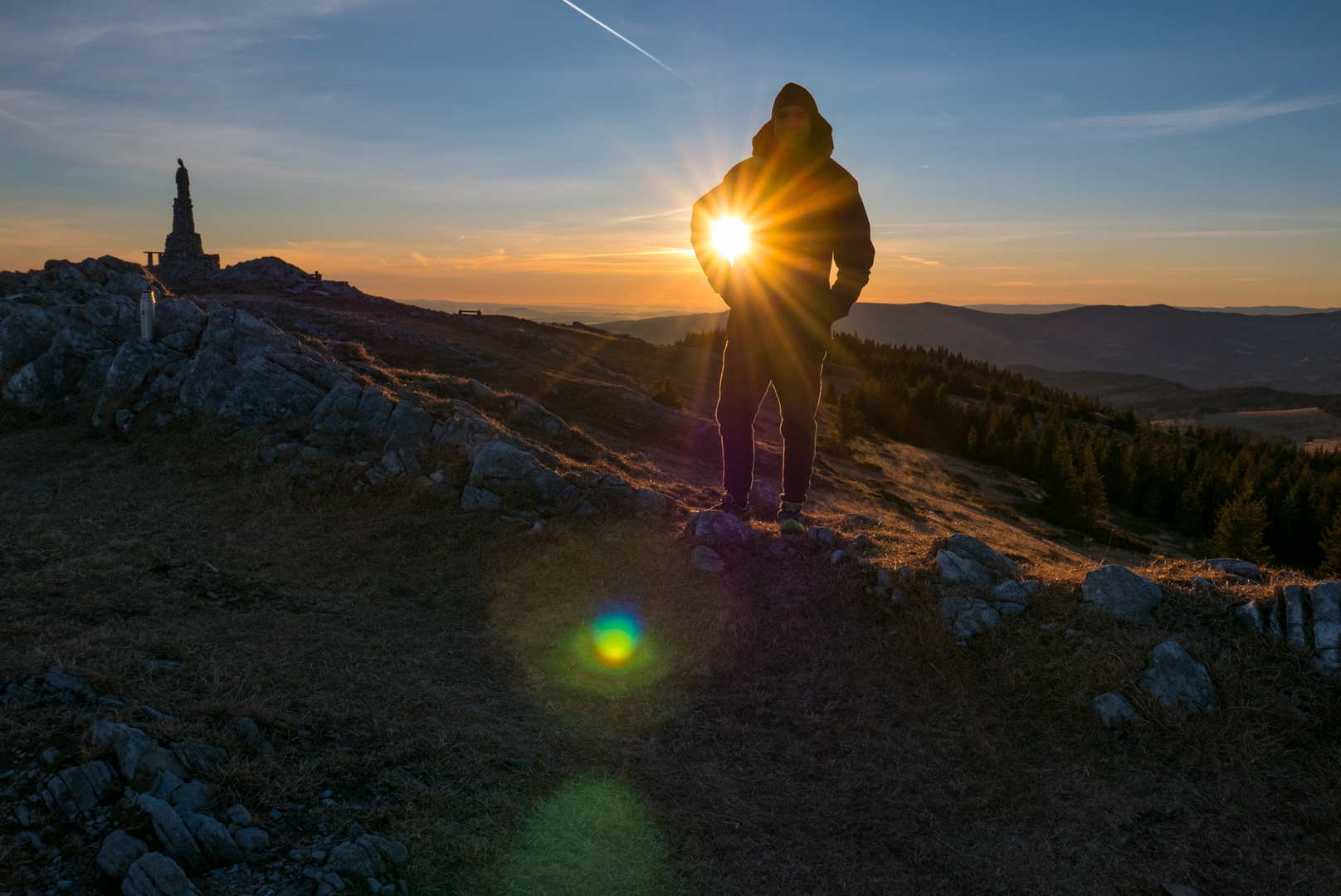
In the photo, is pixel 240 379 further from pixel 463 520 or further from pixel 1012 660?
pixel 1012 660

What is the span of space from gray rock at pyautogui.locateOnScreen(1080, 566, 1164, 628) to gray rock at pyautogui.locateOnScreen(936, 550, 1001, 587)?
0.90m

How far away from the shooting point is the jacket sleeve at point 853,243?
27.0ft

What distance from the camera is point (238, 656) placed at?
6.50 meters

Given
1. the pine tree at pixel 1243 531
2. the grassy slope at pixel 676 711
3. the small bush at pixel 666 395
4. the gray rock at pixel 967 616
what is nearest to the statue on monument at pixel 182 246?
the small bush at pixel 666 395

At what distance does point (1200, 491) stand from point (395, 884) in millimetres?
59917

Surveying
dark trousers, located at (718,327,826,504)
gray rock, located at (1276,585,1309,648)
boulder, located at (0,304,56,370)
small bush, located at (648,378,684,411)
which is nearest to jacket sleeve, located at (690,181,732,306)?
dark trousers, located at (718,327,826,504)

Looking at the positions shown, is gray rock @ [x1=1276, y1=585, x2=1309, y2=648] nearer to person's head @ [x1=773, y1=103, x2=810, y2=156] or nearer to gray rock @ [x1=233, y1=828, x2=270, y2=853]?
person's head @ [x1=773, y1=103, x2=810, y2=156]

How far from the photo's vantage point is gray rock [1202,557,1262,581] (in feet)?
22.7

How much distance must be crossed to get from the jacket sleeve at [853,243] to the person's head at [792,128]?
2.68 ft

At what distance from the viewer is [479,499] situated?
10.2m

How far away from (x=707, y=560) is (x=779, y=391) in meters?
2.35

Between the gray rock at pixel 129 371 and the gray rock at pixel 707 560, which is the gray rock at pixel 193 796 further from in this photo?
the gray rock at pixel 129 371

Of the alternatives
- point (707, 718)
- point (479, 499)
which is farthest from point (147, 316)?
point (707, 718)

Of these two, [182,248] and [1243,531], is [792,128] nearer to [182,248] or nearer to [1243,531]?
[1243,531]
